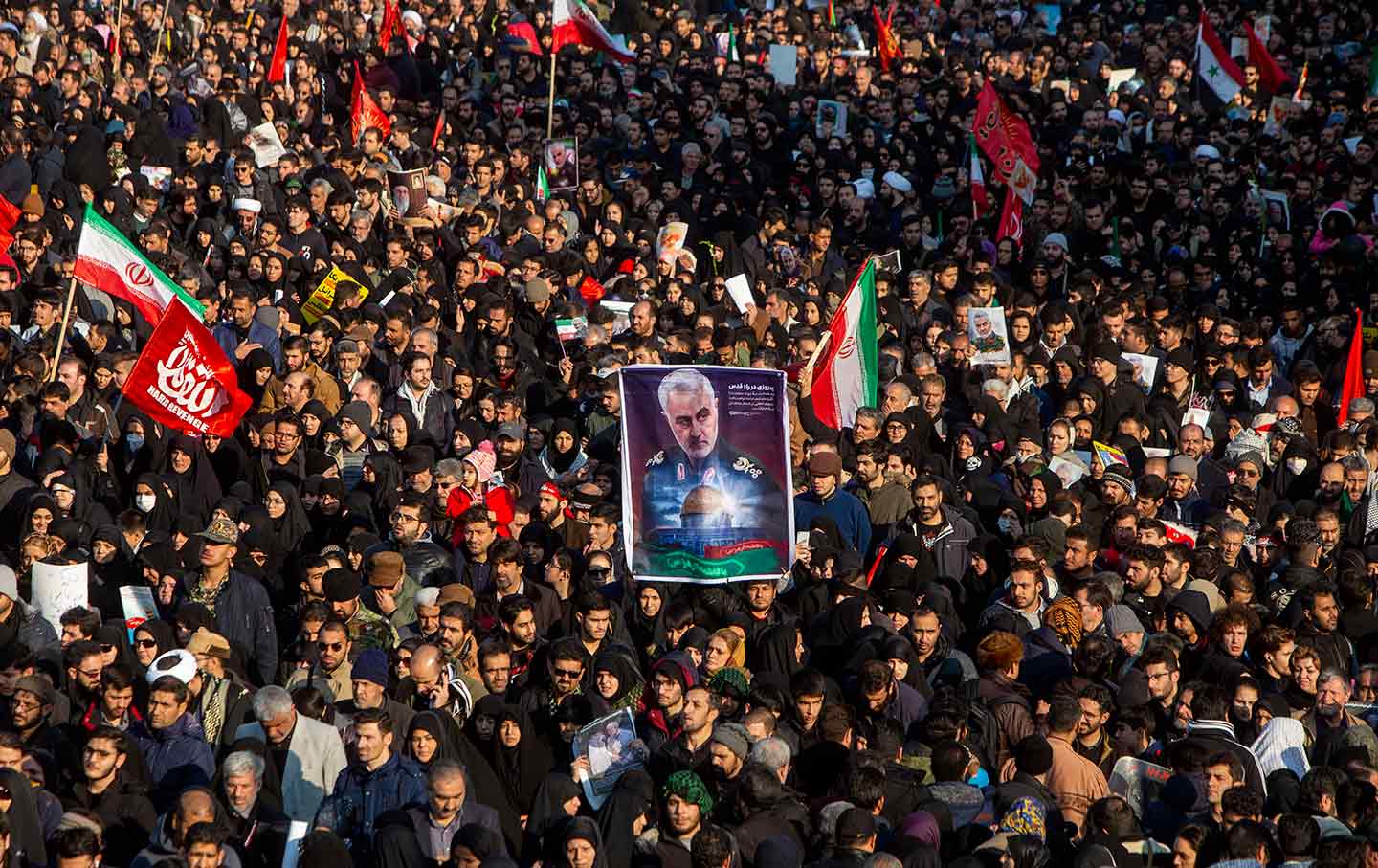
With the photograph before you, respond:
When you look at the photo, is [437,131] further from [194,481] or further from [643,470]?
[643,470]

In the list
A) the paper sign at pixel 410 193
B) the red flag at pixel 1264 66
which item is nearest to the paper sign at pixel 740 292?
the paper sign at pixel 410 193

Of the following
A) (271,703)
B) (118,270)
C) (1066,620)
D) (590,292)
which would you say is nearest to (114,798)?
(271,703)

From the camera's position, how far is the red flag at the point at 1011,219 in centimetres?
1903

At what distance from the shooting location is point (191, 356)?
12.6 meters

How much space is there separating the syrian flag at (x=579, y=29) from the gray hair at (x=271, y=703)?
12620mm

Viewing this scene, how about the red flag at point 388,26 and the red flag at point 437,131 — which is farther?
the red flag at point 388,26

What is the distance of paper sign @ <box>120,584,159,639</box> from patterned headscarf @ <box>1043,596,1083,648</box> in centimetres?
450

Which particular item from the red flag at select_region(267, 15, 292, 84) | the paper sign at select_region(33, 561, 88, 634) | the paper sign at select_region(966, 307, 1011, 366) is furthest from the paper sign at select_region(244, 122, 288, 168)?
the paper sign at select_region(33, 561, 88, 634)

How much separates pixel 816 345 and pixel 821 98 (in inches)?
346

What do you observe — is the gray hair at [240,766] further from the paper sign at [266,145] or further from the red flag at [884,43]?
the red flag at [884,43]

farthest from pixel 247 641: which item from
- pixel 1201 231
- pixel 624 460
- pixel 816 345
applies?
→ pixel 1201 231

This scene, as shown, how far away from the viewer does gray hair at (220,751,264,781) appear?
8367 millimetres

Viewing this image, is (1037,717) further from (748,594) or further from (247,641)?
(247,641)

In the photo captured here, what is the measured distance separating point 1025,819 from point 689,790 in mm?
1305
